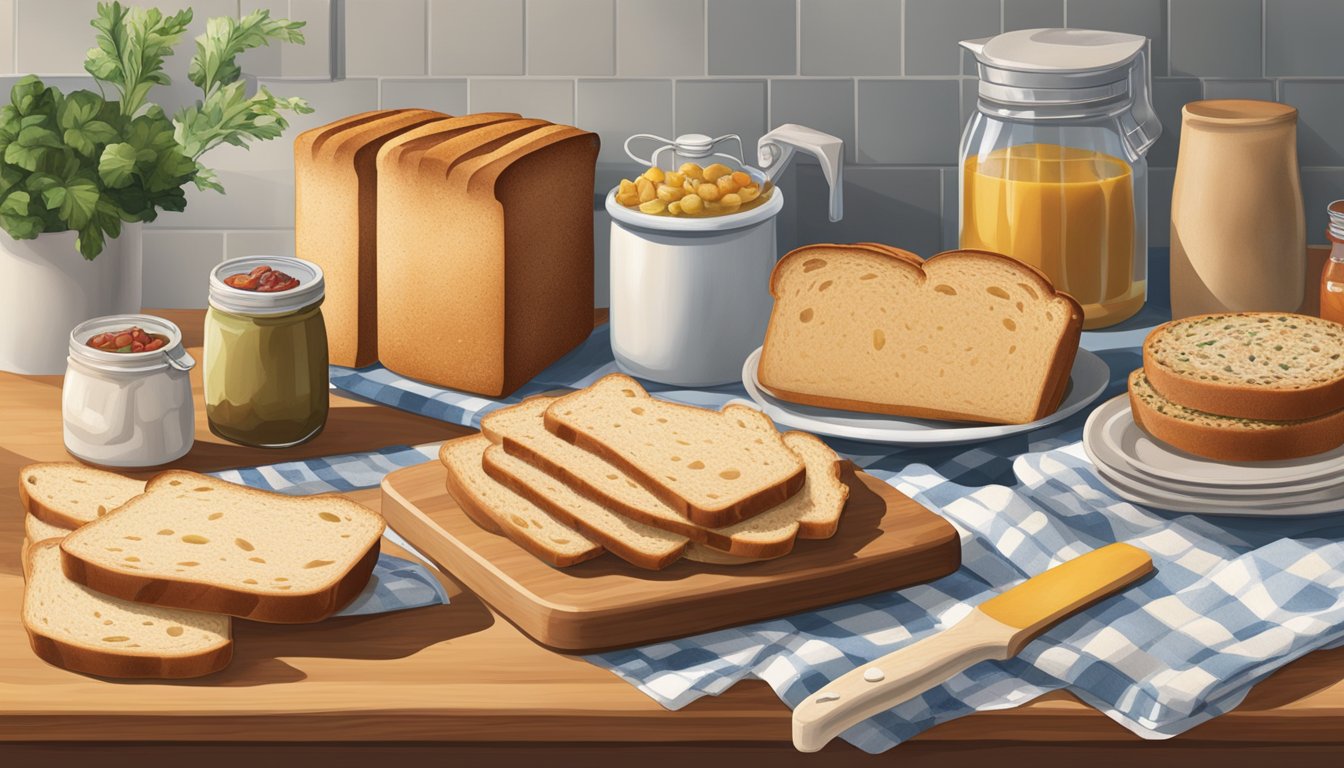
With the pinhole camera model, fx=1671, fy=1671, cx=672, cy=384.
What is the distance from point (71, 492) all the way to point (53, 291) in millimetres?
418

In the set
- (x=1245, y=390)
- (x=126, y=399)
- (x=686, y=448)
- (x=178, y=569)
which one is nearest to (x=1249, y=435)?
(x=1245, y=390)

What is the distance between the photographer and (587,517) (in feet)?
4.59

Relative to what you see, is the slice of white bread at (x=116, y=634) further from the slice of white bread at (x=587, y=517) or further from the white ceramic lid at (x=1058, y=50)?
the white ceramic lid at (x=1058, y=50)

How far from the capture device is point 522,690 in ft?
4.07

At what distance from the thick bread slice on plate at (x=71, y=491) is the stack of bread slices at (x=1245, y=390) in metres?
0.94

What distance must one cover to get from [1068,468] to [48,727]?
924 millimetres

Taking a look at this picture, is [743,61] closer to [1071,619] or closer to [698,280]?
[698,280]

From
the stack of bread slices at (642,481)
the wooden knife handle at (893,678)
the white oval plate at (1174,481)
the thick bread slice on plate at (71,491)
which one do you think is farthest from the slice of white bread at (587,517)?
the white oval plate at (1174,481)

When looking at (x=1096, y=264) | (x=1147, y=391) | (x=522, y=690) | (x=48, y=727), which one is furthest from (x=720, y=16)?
(x=48, y=727)

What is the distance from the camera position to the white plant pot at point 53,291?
183 cm

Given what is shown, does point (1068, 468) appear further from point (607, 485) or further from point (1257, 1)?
point (1257, 1)

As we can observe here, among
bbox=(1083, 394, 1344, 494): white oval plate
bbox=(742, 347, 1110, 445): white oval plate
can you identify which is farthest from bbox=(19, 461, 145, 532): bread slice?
bbox=(1083, 394, 1344, 494): white oval plate

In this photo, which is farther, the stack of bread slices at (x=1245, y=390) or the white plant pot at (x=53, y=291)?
the white plant pot at (x=53, y=291)

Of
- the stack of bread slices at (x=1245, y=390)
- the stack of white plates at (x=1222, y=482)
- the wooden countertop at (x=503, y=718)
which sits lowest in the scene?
the wooden countertop at (x=503, y=718)
